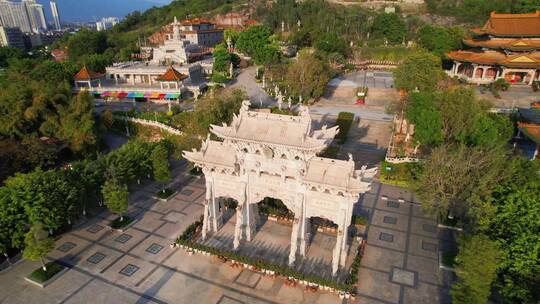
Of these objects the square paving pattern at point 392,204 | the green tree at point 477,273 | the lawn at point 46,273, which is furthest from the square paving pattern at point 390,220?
the lawn at point 46,273

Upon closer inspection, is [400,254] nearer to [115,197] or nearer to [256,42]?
[115,197]

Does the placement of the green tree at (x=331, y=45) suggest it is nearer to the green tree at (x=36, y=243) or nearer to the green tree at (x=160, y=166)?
the green tree at (x=160, y=166)

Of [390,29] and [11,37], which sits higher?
[390,29]

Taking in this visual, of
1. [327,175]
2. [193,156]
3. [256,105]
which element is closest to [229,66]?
[256,105]

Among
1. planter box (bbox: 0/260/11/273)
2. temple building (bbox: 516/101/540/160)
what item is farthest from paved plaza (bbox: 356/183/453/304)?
planter box (bbox: 0/260/11/273)

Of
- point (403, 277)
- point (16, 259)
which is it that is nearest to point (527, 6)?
point (403, 277)

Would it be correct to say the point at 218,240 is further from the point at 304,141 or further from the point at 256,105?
the point at 256,105

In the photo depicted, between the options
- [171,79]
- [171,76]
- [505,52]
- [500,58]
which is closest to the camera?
[505,52]
